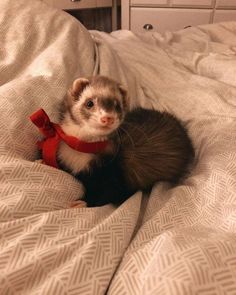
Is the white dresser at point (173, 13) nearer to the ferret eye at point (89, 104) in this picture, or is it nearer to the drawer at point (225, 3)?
the drawer at point (225, 3)

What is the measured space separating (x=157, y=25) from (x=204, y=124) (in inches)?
67.7

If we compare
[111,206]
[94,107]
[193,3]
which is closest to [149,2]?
[193,3]

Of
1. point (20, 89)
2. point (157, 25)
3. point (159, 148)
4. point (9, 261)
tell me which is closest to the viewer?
point (9, 261)

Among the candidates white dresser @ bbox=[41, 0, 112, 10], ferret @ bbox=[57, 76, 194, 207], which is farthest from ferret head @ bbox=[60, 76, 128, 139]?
white dresser @ bbox=[41, 0, 112, 10]

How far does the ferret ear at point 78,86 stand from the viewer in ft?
2.65

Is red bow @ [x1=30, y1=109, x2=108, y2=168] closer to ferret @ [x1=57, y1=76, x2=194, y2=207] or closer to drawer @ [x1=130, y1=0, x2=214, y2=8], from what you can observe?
ferret @ [x1=57, y1=76, x2=194, y2=207]

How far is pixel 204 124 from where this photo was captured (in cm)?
98

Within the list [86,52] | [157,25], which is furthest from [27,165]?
[157,25]

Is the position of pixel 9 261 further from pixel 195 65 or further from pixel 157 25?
pixel 157 25

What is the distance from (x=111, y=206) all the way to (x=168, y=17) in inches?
82.5

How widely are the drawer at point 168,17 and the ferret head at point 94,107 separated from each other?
1.74m

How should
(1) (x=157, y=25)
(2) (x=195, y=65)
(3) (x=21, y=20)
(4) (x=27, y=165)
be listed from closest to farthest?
(4) (x=27, y=165) < (3) (x=21, y=20) < (2) (x=195, y=65) < (1) (x=157, y=25)

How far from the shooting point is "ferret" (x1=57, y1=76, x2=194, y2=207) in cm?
78

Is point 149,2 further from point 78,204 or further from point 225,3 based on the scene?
point 78,204
